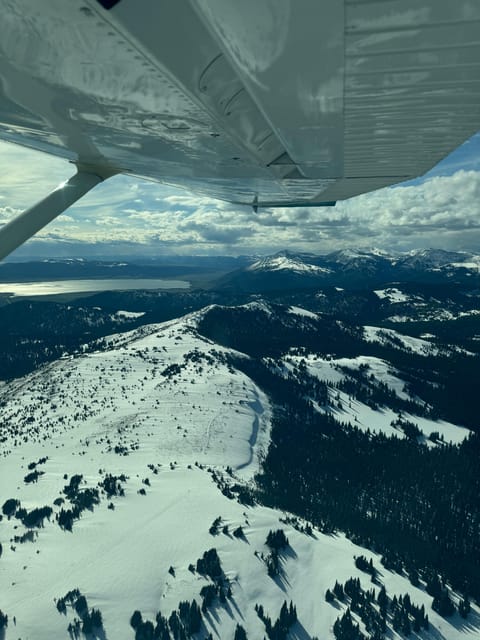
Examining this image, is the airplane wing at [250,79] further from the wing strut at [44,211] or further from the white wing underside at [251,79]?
the wing strut at [44,211]

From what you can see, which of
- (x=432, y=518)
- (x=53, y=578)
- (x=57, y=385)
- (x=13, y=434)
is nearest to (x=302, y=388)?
(x=432, y=518)

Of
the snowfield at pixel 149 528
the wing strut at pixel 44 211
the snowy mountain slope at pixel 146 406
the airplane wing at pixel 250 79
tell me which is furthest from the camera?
the snowy mountain slope at pixel 146 406

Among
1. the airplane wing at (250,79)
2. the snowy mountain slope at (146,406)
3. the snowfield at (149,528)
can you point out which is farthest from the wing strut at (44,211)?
the snowy mountain slope at (146,406)

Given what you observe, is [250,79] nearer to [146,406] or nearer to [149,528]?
[149,528]

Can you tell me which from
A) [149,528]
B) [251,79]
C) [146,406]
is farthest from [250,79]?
[146,406]

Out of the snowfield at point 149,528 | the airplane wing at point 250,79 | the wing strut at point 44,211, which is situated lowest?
the snowfield at point 149,528

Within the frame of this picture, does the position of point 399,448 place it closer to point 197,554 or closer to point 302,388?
point 302,388

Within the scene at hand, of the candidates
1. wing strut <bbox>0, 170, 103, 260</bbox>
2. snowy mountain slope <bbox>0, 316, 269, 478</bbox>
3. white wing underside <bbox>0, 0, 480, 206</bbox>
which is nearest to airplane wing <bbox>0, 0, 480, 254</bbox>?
white wing underside <bbox>0, 0, 480, 206</bbox>
